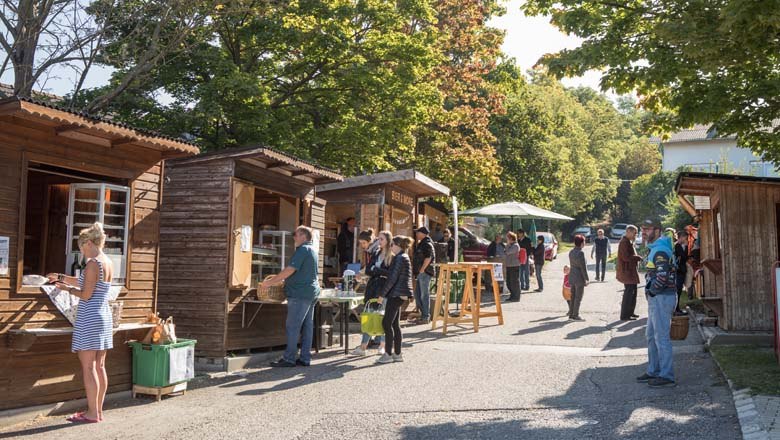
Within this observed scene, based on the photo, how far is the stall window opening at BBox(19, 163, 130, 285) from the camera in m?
8.34

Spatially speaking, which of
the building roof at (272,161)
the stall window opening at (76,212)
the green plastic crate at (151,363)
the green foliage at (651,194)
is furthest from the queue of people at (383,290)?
the green foliage at (651,194)

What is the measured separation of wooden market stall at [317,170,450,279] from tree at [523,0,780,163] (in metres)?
5.75

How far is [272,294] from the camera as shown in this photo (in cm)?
1072

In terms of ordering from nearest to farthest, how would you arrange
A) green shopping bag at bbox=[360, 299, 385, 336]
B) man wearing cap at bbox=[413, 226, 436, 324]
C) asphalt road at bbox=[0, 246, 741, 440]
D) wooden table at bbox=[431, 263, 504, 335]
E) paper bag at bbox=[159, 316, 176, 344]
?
asphalt road at bbox=[0, 246, 741, 440]
paper bag at bbox=[159, 316, 176, 344]
green shopping bag at bbox=[360, 299, 385, 336]
wooden table at bbox=[431, 263, 504, 335]
man wearing cap at bbox=[413, 226, 436, 324]

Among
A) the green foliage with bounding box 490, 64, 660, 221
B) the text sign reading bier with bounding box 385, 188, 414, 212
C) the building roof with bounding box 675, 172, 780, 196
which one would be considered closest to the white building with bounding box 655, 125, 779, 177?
the green foliage with bounding box 490, 64, 660, 221

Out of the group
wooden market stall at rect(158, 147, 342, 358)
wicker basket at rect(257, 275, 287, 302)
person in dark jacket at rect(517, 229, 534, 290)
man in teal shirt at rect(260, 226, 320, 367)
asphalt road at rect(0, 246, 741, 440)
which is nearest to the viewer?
asphalt road at rect(0, 246, 741, 440)

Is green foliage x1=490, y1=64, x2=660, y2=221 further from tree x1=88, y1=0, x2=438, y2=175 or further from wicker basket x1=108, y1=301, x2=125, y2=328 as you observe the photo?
wicker basket x1=108, y1=301, x2=125, y2=328

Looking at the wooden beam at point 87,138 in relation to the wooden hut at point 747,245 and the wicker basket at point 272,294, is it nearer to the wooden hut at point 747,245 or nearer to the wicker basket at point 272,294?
the wicker basket at point 272,294

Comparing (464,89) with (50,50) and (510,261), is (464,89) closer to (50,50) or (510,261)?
(510,261)

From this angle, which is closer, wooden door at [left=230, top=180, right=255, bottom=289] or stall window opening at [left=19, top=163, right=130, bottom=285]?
stall window opening at [left=19, top=163, right=130, bottom=285]

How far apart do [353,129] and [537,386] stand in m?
11.6

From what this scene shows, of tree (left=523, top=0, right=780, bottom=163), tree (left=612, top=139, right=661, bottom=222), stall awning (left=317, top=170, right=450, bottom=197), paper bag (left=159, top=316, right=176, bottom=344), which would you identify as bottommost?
paper bag (left=159, top=316, right=176, bottom=344)

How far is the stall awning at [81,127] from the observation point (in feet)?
22.3

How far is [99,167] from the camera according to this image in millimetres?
8352
